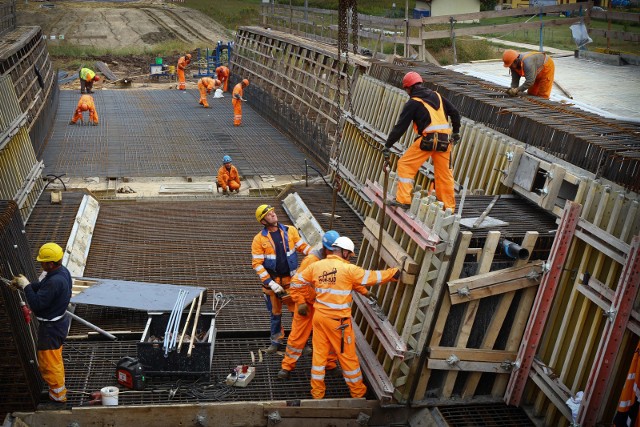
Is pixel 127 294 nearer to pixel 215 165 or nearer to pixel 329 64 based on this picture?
pixel 215 165

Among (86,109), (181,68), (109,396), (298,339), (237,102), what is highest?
(237,102)

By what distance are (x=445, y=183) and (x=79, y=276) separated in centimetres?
533

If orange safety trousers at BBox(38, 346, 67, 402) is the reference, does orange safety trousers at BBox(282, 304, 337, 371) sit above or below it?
above

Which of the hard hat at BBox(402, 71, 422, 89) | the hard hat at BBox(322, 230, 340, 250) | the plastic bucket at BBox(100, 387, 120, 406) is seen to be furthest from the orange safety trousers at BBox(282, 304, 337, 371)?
the hard hat at BBox(402, 71, 422, 89)

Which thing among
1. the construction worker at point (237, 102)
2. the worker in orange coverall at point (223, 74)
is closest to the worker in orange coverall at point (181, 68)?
the worker in orange coverall at point (223, 74)

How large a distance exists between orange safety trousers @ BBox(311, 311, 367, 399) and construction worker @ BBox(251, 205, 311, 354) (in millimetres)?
1077

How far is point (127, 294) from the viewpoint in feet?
34.1

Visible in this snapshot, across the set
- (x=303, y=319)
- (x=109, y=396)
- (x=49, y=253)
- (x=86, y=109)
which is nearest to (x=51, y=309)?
(x=49, y=253)

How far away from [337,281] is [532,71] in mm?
6543

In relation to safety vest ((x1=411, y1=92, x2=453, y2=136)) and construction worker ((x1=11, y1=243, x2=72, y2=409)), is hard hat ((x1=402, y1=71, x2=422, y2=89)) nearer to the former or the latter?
safety vest ((x1=411, y1=92, x2=453, y2=136))

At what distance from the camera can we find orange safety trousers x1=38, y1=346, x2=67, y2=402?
7.96 meters

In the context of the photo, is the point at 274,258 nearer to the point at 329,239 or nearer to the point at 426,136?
the point at 329,239

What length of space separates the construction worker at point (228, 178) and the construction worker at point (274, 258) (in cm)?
713

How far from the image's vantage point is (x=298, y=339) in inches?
347
